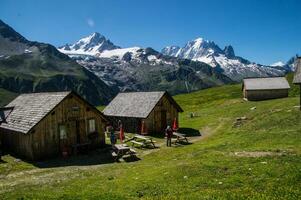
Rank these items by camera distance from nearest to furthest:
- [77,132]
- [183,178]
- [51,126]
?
[183,178]
[51,126]
[77,132]

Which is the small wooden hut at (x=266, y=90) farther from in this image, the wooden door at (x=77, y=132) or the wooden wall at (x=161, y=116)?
the wooden door at (x=77, y=132)

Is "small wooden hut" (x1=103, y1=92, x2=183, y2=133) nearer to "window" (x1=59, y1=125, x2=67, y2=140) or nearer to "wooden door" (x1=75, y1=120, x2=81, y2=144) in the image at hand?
"wooden door" (x1=75, y1=120, x2=81, y2=144)

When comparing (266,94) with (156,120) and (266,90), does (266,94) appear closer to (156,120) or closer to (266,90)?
(266,90)

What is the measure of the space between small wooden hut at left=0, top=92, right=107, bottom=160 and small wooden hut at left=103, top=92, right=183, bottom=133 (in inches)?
487

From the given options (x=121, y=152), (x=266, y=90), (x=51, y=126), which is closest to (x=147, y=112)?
(x=121, y=152)

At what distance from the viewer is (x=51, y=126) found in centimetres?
3972

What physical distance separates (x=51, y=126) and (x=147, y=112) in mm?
19678

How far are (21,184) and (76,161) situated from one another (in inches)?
419

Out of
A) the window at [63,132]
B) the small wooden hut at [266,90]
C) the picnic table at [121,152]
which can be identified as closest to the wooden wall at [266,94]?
the small wooden hut at [266,90]

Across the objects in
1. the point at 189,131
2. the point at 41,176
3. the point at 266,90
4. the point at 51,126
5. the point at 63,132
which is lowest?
the point at 41,176

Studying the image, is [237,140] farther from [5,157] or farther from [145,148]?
[5,157]

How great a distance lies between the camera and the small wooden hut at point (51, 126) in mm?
38562

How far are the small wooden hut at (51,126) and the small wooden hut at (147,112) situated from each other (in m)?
12.4

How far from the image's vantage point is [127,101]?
63.6 meters
